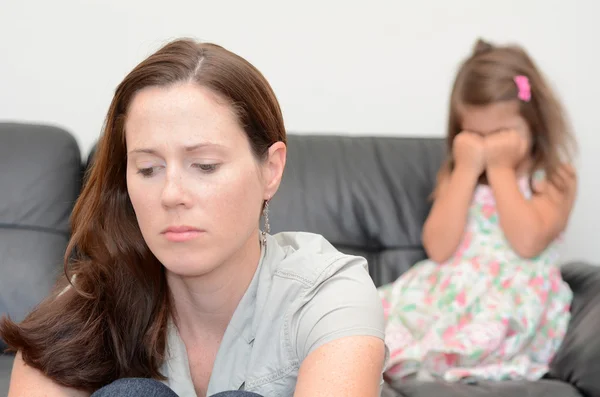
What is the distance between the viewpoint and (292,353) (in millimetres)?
1253

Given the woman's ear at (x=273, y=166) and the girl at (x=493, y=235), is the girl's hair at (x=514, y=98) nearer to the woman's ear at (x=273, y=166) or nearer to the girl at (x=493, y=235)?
the girl at (x=493, y=235)

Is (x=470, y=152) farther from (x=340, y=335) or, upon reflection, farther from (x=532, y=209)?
(x=340, y=335)

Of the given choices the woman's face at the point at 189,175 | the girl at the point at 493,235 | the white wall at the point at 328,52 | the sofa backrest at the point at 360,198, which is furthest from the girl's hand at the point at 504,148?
the woman's face at the point at 189,175

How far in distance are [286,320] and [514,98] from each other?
122 cm

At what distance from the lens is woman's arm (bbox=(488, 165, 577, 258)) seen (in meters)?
2.09

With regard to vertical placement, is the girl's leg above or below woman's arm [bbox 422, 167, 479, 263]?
above

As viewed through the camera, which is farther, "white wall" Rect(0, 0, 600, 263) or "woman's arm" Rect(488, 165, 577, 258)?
"white wall" Rect(0, 0, 600, 263)

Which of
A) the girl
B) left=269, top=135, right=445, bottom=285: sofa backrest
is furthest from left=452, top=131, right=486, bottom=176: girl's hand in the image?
left=269, top=135, right=445, bottom=285: sofa backrest

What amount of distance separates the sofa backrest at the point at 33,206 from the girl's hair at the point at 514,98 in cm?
108

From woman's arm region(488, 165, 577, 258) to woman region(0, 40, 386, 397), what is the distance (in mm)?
892

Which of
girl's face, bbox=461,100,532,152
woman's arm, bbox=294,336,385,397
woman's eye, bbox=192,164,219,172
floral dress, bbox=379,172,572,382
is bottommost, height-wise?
floral dress, bbox=379,172,572,382

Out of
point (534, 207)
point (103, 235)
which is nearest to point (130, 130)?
point (103, 235)

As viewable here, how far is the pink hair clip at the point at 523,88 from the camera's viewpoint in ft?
7.17

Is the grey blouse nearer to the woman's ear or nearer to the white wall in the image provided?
the woman's ear
